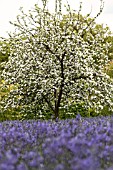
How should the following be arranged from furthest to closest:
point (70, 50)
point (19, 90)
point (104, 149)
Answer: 1. point (19, 90)
2. point (70, 50)
3. point (104, 149)

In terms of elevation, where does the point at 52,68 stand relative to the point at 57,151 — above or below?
above

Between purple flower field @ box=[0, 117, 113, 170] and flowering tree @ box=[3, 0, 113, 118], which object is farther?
flowering tree @ box=[3, 0, 113, 118]

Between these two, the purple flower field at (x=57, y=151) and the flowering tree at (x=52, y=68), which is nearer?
the purple flower field at (x=57, y=151)

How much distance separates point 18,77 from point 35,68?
563 millimetres

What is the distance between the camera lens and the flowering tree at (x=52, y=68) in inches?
465

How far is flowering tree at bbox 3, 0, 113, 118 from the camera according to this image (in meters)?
11.8

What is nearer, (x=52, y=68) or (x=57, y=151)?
(x=57, y=151)

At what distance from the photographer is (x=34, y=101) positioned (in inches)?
496

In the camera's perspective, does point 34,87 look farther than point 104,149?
Yes

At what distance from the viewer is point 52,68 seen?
472 inches

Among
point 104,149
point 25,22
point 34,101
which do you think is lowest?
point 104,149

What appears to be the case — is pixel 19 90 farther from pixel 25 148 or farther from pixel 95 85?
pixel 25 148

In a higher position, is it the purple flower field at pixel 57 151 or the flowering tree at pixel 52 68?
the flowering tree at pixel 52 68

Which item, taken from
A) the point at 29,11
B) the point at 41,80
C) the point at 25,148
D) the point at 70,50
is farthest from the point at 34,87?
the point at 25,148
